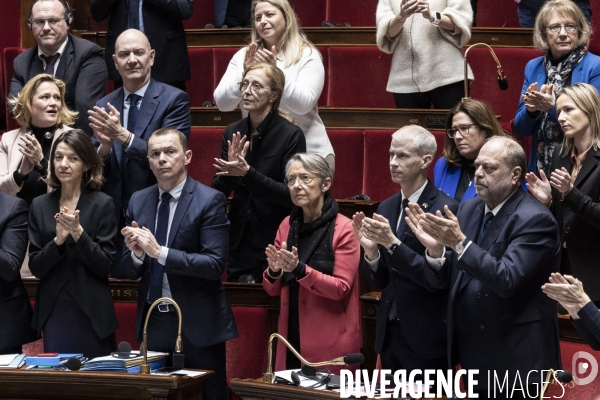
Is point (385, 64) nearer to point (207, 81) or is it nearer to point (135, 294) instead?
point (207, 81)

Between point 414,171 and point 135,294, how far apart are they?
44.0 inches

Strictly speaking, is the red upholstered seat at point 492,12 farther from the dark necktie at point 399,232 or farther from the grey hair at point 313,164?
the dark necktie at point 399,232

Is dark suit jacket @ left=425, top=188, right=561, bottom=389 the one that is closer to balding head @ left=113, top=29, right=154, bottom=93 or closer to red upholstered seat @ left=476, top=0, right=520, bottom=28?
balding head @ left=113, top=29, right=154, bottom=93

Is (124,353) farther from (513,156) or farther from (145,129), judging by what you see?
(513,156)

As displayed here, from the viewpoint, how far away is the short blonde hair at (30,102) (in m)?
3.49

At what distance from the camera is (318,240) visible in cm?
302

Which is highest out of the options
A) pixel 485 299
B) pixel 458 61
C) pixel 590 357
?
pixel 458 61

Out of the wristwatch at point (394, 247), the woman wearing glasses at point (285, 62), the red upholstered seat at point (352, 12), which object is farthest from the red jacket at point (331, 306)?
the red upholstered seat at point (352, 12)

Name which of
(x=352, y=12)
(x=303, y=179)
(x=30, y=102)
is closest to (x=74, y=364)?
(x=303, y=179)

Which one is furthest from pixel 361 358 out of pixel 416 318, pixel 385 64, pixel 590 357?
pixel 385 64

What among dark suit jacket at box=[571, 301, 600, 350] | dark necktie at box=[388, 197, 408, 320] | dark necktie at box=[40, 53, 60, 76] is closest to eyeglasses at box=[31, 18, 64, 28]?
dark necktie at box=[40, 53, 60, 76]

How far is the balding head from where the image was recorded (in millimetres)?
3467

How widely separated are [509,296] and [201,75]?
2695 millimetres

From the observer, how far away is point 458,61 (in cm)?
389
